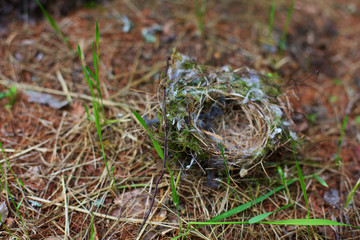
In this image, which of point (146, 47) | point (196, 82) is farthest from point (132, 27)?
point (196, 82)

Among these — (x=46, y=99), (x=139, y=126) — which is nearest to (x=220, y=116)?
(x=139, y=126)

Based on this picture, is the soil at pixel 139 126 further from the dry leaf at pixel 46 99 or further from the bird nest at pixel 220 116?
the bird nest at pixel 220 116

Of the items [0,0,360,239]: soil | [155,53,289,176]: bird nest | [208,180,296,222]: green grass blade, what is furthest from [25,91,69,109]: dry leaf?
[208,180,296,222]: green grass blade

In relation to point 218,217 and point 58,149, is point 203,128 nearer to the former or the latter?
point 218,217

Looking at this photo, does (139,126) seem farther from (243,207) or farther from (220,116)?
(243,207)

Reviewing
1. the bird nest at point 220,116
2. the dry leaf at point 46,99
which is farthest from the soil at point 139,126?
the bird nest at point 220,116
